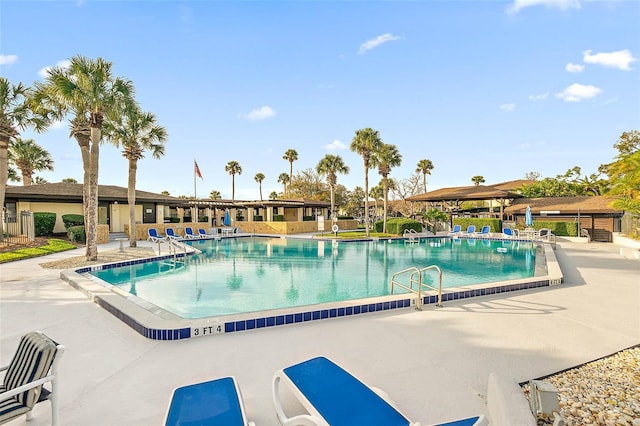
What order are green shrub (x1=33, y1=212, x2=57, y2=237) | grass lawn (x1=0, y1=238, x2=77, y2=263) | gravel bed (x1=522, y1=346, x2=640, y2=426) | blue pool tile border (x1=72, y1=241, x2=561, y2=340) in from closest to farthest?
gravel bed (x1=522, y1=346, x2=640, y2=426) → blue pool tile border (x1=72, y1=241, x2=561, y2=340) → grass lawn (x1=0, y1=238, x2=77, y2=263) → green shrub (x1=33, y1=212, x2=57, y2=237)

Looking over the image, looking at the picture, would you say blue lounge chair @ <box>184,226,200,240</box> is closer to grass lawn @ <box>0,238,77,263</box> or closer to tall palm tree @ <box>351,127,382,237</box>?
grass lawn @ <box>0,238,77,263</box>

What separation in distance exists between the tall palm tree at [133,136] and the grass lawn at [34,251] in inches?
121

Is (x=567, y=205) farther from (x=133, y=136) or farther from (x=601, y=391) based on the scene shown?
(x=133, y=136)

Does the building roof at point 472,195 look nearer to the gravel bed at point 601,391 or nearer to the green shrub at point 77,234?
the gravel bed at point 601,391

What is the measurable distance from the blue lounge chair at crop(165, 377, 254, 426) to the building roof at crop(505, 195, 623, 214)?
89.8 feet

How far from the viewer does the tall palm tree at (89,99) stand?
1157 centimetres

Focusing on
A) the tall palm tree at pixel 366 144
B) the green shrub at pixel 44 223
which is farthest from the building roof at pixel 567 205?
the green shrub at pixel 44 223

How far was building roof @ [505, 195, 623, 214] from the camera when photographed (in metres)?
22.9

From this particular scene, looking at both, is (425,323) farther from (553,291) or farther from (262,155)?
(262,155)

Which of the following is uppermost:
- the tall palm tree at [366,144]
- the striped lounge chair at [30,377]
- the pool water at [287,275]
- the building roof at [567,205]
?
the tall palm tree at [366,144]

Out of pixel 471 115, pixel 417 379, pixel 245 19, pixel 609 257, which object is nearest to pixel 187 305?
pixel 417 379

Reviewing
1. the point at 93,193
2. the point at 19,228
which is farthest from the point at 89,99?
the point at 19,228

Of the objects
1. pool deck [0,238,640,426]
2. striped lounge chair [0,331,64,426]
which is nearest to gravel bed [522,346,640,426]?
pool deck [0,238,640,426]

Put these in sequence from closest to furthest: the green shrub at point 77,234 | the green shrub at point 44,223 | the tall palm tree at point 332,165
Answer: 1. the green shrub at point 77,234
2. the green shrub at point 44,223
3. the tall palm tree at point 332,165
